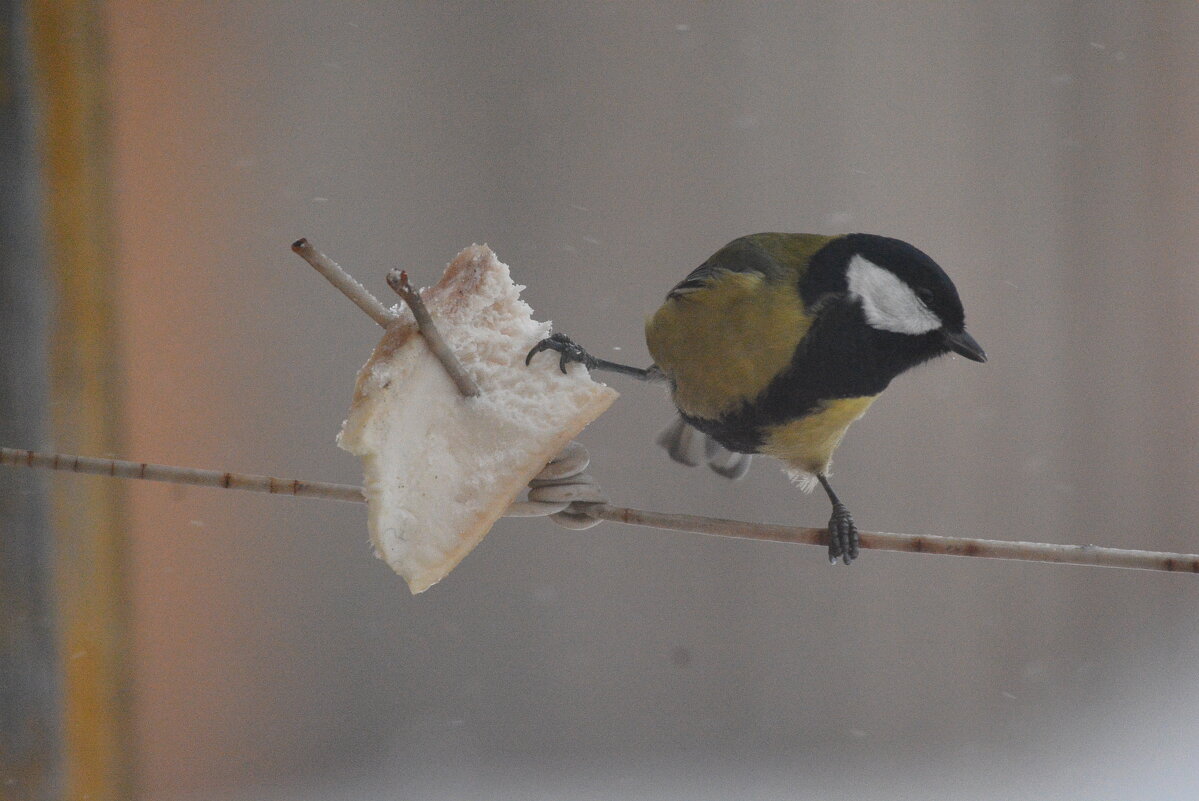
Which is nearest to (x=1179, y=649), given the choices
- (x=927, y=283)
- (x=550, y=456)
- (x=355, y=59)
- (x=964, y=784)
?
(x=964, y=784)

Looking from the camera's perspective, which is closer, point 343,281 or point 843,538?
A: point 343,281

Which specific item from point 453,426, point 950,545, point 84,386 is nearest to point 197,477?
point 453,426

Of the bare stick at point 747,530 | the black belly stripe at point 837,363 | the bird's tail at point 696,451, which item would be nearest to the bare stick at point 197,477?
Answer: the bare stick at point 747,530

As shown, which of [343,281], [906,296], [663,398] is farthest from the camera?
Answer: [663,398]

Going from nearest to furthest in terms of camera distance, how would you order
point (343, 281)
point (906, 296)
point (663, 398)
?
1. point (343, 281)
2. point (906, 296)
3. point (663, 398)

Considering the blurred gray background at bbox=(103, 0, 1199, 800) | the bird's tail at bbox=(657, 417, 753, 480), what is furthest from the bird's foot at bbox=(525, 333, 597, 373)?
the blurred gray background at bbox=(103, 0, 1199, 800)

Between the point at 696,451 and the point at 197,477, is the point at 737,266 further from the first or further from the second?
the point at 197,477

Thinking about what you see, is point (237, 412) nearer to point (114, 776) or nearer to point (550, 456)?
point (114, 776)

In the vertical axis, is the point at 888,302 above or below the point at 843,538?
above
